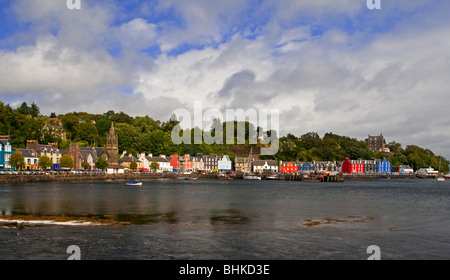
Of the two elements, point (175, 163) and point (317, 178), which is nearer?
point (317, 178)

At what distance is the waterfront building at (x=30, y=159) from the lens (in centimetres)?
10262

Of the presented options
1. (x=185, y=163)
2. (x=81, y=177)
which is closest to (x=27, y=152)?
(x=81, y=177)

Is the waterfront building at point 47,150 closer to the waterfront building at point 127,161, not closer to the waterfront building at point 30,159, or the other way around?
the waterfront building at point 30,159

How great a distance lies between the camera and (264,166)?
586 feet

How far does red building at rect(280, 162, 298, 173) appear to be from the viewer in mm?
176625

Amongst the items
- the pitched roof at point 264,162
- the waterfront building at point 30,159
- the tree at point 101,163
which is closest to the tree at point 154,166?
the tree at point 101,163

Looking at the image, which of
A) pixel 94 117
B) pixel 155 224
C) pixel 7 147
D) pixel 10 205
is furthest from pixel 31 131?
pixel 155 224

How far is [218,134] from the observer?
190625 mm

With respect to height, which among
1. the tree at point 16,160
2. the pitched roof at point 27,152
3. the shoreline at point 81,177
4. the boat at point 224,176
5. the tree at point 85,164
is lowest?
the boat at point 224,176

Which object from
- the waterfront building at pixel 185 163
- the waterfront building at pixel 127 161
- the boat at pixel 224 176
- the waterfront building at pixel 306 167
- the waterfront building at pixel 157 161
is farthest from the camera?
the waterfront building at pixel 306 167

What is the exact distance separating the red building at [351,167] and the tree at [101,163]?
116369 millimetres

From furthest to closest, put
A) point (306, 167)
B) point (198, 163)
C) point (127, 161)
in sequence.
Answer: point (306, 167) → point (198, 163) → point (127, 161)

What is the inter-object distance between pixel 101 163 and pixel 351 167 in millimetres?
121323

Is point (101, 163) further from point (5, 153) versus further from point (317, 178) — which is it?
point (317, 178)
